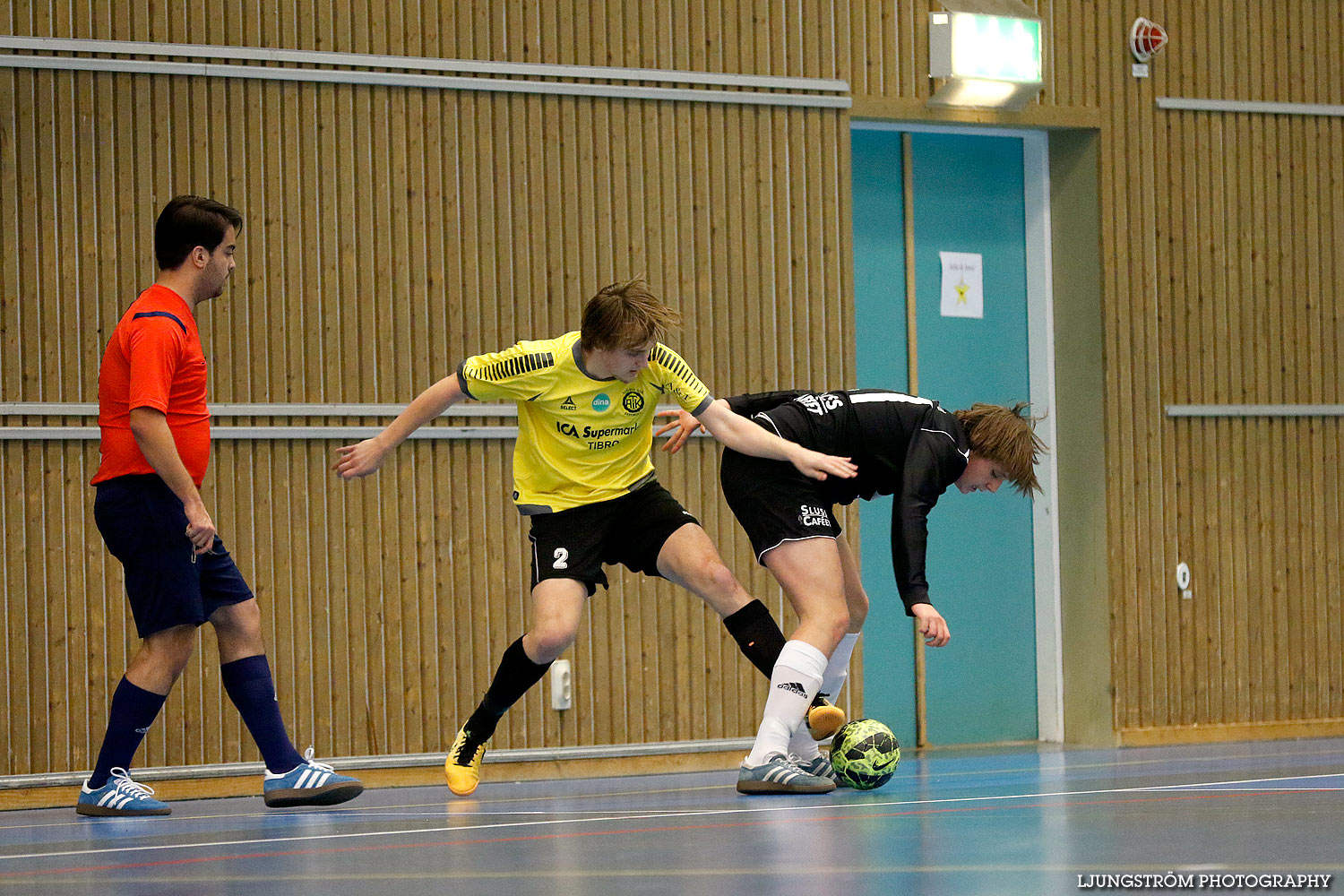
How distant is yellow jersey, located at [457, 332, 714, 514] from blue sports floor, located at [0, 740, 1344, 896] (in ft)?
3.48

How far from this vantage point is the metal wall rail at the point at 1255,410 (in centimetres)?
778

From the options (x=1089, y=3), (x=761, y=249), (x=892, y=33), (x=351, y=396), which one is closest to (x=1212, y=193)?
(x=1089, y=3)

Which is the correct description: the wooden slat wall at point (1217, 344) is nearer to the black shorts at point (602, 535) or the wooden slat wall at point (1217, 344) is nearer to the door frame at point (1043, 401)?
the door frame at point (1043, 401)

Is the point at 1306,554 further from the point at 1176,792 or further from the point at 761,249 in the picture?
the point at 1176,792

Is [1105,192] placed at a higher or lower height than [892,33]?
lower

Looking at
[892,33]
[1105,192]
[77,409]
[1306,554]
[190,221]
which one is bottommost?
[1306,554]

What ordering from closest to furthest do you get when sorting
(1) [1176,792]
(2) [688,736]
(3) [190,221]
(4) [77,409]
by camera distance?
(1) [1176,792] → (3) [190,221] → (4) [77,409] → (2) [688,736]

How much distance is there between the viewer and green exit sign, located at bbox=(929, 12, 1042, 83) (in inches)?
294

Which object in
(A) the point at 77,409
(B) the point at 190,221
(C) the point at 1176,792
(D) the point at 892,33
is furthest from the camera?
(D) the point at 892,33

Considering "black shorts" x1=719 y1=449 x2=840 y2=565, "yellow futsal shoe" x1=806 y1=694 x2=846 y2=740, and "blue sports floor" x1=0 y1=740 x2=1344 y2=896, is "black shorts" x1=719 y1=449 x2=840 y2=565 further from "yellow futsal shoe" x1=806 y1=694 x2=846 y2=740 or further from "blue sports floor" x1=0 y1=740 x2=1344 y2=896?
"blue sports floor" x1=0 y1=740 x2=1344 y2=896

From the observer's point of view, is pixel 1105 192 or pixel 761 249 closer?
pixel 761 249

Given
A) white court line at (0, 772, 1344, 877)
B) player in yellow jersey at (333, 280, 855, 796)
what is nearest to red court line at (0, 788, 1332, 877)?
white court line at (0, 772, 1344, 877)

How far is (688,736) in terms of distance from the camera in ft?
23.0

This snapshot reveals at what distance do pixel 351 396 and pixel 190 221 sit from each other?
75.6 inches
